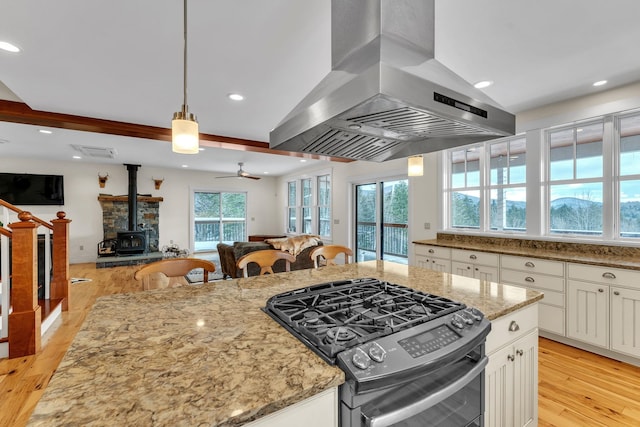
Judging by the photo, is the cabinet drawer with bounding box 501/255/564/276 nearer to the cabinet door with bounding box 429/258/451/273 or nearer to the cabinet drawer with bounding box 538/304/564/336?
the cabinet drawer with bounding box 538/304/564/336

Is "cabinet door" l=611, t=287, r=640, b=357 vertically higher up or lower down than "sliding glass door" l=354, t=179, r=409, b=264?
lower down

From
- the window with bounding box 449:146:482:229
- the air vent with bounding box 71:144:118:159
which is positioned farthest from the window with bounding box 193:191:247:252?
the window with bounding box 449:146:482:229

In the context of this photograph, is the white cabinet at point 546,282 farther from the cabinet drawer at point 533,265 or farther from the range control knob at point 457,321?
the range control knob at point 457,321

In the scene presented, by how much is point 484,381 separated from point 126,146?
6.02 m

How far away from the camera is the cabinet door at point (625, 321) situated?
7.45 feet

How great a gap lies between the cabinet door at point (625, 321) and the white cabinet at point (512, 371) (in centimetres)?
154

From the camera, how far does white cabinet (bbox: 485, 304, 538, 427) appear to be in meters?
1.25

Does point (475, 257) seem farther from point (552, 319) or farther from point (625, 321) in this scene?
point (625, 321)

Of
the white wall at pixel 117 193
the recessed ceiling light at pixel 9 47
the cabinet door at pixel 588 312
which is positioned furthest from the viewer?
the white wall at pixel 117 193

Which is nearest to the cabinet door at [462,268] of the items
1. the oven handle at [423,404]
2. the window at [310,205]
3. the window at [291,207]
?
the oven handle at [423,404]

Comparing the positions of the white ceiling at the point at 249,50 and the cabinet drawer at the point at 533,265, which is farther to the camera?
the cabinet drawer at the point at 533,265

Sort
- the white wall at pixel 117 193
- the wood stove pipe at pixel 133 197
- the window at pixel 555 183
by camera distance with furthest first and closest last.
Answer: the wood stove pipe at pixel 133 197 → the white wall at pixel 117 193 → the window at pixel 555 183

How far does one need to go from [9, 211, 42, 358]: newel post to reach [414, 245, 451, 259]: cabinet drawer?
3.99 metres

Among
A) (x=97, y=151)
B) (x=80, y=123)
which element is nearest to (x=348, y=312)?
(x=80, y=123)
